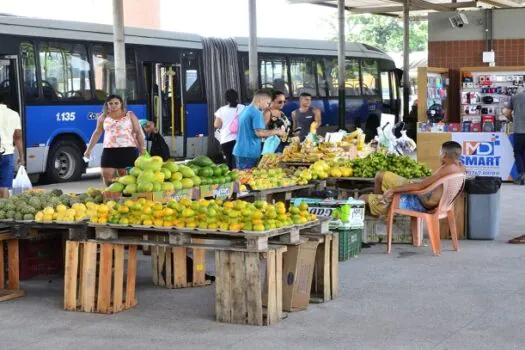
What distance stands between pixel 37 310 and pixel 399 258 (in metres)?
4.26

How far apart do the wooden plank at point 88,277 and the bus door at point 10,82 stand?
11.3 m

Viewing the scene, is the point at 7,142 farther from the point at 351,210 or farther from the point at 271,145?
the point at 351,210

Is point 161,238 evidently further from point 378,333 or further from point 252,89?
point 252,89

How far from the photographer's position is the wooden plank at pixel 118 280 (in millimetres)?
8328

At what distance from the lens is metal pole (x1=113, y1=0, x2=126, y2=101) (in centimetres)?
1872

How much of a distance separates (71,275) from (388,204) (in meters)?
4.21

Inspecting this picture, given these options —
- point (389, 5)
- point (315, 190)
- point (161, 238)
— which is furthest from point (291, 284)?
point (389, 5)

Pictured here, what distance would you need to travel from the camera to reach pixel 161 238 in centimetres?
843

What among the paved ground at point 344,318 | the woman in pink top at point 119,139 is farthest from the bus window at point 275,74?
the paved ground at point 344,318

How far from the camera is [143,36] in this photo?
2300 centimetres

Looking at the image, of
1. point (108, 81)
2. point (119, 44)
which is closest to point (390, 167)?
point (119, 44)

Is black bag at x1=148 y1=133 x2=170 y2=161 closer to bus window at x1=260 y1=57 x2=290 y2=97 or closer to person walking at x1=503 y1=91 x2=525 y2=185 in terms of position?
person walking at x1=503 y1=91 x2=525 y2=185

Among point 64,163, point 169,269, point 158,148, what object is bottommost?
point 169,269

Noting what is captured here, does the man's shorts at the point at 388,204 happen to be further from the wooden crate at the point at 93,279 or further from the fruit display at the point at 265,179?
the wooden crate at the point at 93,279
